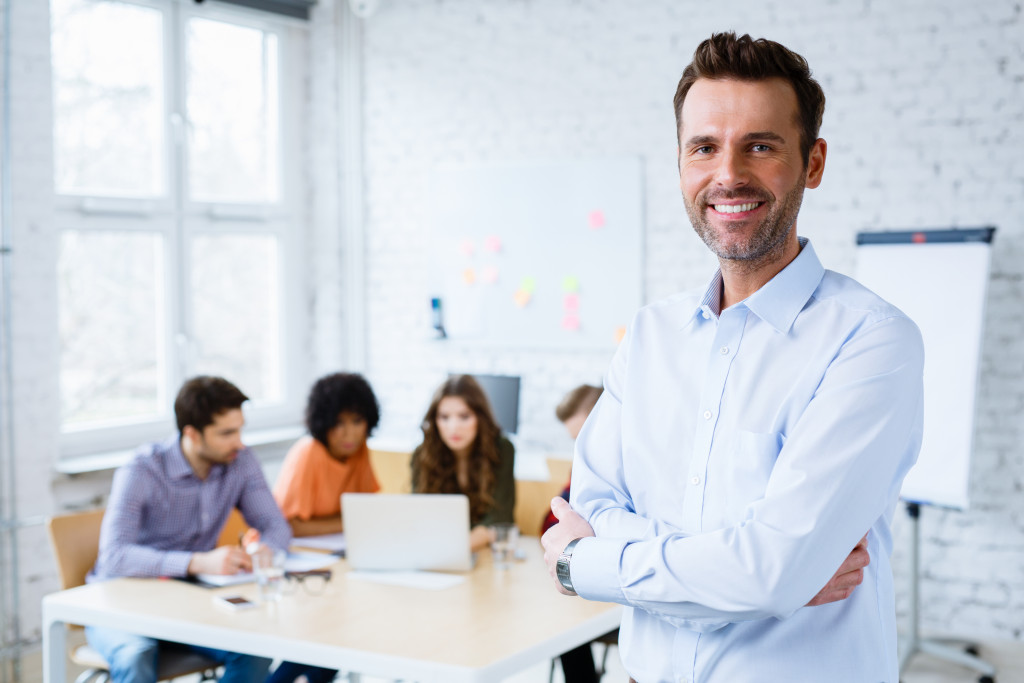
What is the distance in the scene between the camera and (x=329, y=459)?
3.96m

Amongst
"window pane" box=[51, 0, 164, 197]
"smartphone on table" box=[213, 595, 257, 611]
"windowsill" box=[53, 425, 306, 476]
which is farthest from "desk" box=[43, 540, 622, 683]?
"window pane" box=[51, 0, 164, 197]

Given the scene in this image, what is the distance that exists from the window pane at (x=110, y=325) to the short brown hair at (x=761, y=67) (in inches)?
167

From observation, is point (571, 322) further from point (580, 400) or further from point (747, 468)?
point (747, 468)

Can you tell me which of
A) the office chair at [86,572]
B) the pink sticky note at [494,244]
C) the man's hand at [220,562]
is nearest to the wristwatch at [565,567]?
the man's hand at [220,562]

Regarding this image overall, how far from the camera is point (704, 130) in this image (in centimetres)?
135

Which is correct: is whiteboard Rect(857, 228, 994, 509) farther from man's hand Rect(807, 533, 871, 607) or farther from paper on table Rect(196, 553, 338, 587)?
man's hand Rect(807, 533, 871, 607)

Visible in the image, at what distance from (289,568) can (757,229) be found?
7.06 feet

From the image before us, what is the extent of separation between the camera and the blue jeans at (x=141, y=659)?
9.23ft

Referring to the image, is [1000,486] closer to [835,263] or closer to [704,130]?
[835,263]

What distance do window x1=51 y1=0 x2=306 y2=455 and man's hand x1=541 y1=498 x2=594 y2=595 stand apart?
407cm

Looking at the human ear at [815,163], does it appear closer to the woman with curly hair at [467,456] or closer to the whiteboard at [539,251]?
the woman with curly hair at [467,456]

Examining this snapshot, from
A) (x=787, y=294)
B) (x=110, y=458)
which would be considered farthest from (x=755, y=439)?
(x=110, y=458)

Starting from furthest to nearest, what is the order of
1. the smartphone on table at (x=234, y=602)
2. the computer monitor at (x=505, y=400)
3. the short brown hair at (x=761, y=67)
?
the computer monitor at (x=505, y=400) → the smartphone on table at (x=234, y=602) → the short brown hair at (x=761, y=67)

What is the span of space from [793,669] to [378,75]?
5.40 m
